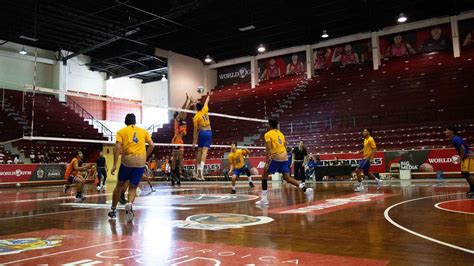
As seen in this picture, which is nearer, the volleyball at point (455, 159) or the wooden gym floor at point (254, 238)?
the wooden gym floor at point (254, 238)

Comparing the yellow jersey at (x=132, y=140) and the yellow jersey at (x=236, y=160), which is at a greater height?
the yellow jersey at (x=132, y=140)

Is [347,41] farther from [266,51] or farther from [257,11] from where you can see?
[257,11]

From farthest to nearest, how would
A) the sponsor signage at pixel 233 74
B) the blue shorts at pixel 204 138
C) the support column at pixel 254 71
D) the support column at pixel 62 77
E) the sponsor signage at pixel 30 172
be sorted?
Result: the sponsor signage at pixel 233 74 < the support column at pixel 254 71 < the support column at pixel 62 77 < the sponsor signage at pixel 30 172 < the blue shorts at pixel 204 138

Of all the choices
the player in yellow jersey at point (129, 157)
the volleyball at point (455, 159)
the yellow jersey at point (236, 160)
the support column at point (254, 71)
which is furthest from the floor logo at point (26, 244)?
the support column at point (254, 71)

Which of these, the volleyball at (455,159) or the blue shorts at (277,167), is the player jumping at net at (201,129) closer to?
the blue shorts at (277,167)

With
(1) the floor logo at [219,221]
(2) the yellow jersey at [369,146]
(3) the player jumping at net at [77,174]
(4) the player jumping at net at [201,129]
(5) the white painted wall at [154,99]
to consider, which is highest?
(5) the white painted wall at [154,99]

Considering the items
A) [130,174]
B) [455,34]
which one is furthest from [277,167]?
[455,34]

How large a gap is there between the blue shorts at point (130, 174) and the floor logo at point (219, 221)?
45.4 inches

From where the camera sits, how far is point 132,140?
610 cm

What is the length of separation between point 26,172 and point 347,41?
73.4ft

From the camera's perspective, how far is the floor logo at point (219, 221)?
15.8ft

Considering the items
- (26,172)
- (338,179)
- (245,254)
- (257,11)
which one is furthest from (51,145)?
(245,254)

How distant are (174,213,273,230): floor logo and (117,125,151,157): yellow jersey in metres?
1.39

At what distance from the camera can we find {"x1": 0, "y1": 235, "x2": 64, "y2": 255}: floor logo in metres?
3.70
